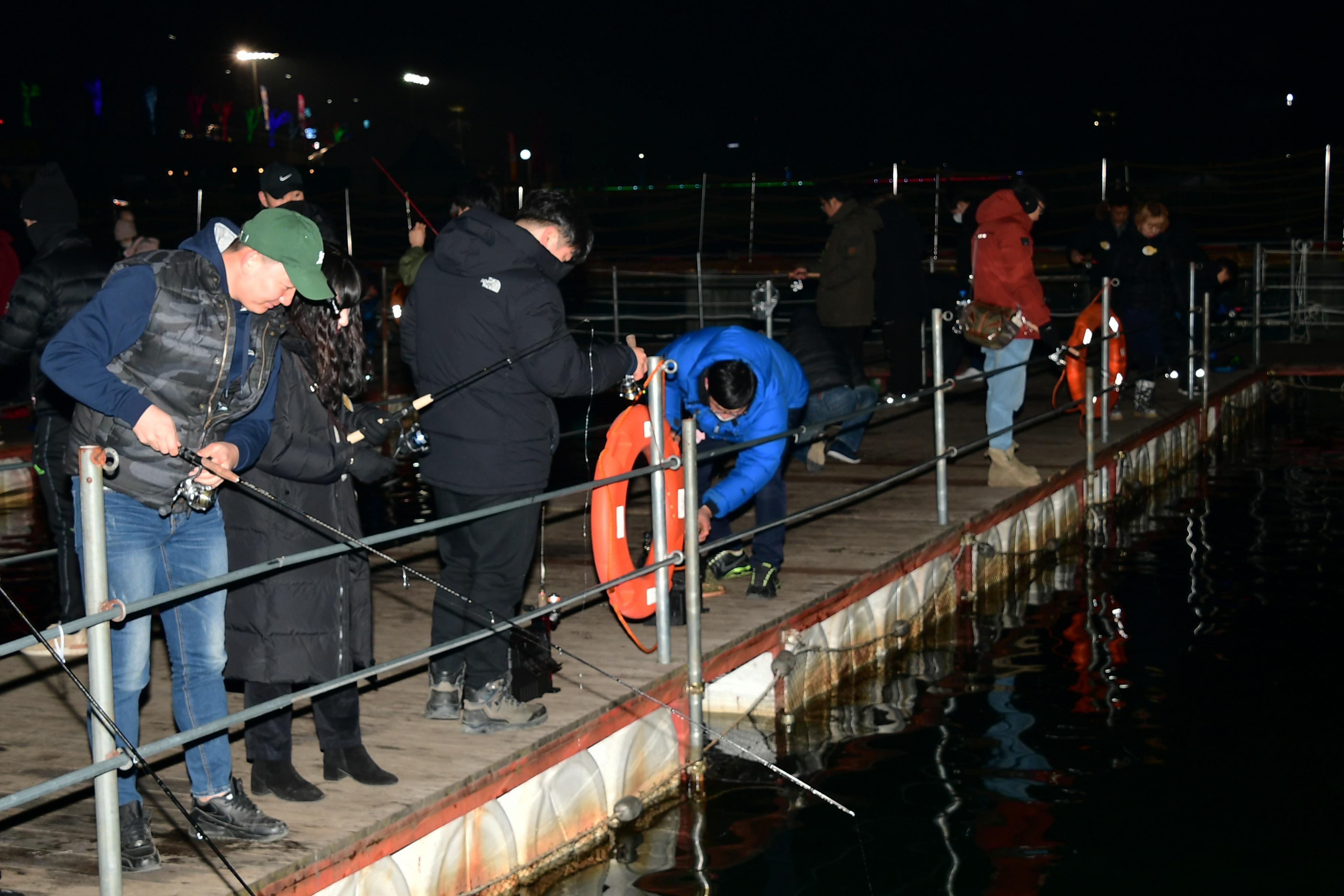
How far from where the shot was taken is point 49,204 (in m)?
5.26

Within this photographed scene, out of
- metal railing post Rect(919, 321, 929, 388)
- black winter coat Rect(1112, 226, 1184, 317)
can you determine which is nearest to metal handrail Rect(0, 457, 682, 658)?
metal railing post Rect(919, 321, 929, 388)

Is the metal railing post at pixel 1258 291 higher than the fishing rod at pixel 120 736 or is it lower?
higher

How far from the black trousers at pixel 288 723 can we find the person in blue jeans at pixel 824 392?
179 inches

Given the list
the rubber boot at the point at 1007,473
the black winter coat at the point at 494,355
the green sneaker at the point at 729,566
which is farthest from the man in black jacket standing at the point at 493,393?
the rubber boot at the point at 1007,473

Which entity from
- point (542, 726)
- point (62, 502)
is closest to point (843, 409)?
point (542, 726)

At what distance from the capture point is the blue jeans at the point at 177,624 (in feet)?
10.5

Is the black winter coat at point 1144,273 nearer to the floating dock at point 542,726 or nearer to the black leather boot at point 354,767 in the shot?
the floating dock at point 542,726

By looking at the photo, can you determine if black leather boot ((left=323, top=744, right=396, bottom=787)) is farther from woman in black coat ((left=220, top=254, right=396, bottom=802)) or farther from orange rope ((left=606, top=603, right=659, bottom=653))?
orange rope ((left=606, top=603, right=659, bottom=653))

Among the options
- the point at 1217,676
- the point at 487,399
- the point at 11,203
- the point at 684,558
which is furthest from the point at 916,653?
the point at 11,203

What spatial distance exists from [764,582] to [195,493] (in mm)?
2962

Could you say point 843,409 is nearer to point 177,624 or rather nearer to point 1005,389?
point 1005,389

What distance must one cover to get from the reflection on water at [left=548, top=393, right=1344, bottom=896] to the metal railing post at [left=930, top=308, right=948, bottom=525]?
0.61 metres

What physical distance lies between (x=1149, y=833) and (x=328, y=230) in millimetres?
3188

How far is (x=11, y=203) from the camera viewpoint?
1496 cm
